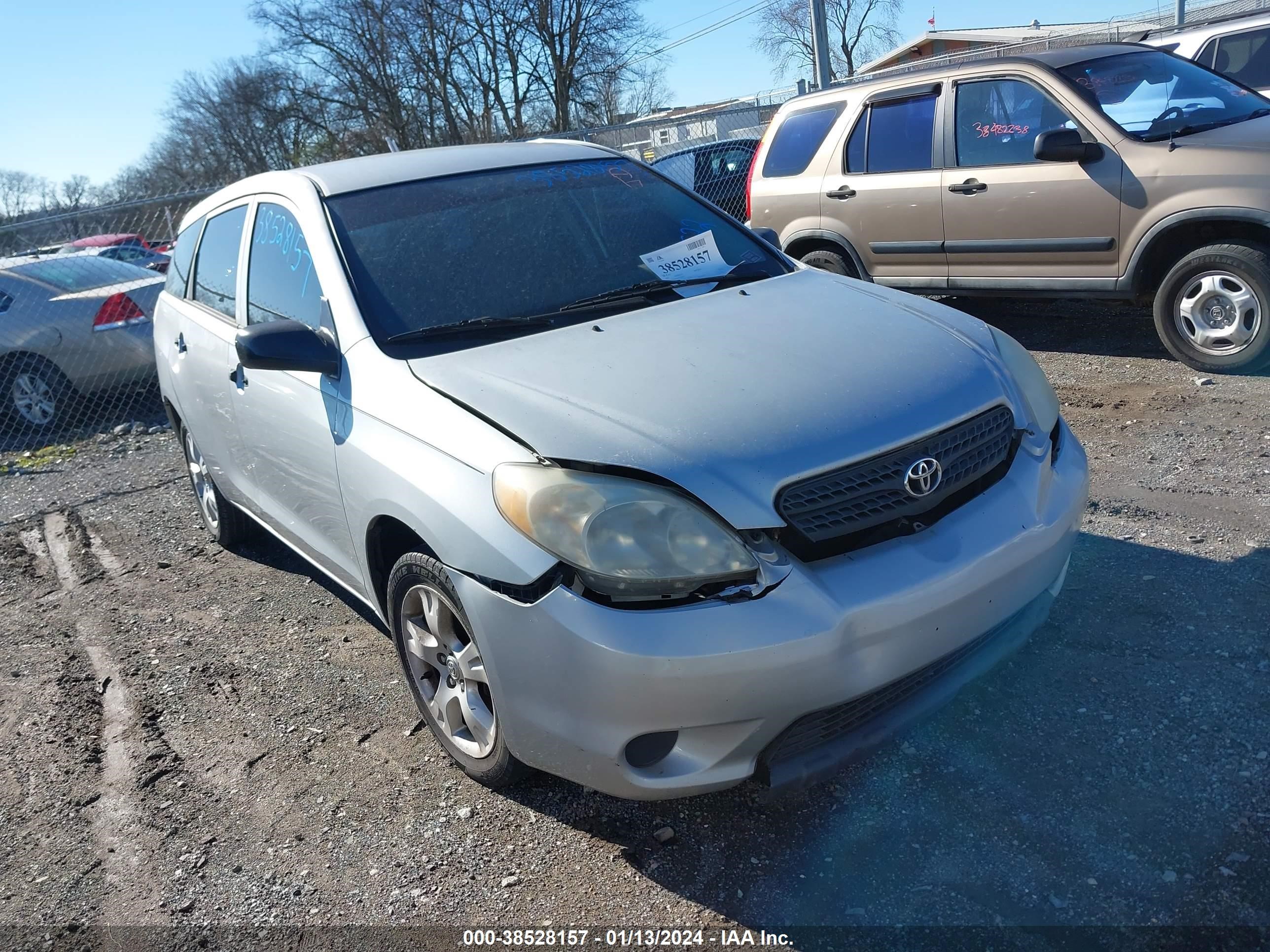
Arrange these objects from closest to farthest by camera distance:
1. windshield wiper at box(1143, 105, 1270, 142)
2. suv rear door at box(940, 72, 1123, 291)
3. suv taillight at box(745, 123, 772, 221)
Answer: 1. windshield wiper at box(1143, 105, 1270, 142)
2. suv rear door at box(940, 72, 1123, 291)
3. suv taillight at box(745, 123, 772, 221)

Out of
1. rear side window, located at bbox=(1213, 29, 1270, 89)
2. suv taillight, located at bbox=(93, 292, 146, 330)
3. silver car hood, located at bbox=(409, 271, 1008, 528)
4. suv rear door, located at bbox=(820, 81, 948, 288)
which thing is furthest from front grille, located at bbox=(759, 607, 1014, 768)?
suv taillight, located at bbox=(93, 292, 146, 330)

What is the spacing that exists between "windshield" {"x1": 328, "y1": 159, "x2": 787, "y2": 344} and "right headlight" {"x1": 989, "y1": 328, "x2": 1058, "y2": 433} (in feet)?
3.17

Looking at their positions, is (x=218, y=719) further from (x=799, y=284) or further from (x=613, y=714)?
(x=799, y=284)

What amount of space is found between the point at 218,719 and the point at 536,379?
1934mm

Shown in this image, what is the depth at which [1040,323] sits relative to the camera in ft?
24.7

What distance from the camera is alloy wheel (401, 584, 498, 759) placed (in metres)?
2.84

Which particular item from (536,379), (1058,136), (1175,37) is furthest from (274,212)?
(1175,37)

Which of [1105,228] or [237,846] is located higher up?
[1105,228]

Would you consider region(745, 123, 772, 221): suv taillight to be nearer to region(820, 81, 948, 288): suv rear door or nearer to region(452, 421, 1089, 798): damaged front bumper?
region(820, 81, 948, 288): suv rear door

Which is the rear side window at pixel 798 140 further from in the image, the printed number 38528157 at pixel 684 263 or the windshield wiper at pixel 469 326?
the windshield wiper at pixel 469 326

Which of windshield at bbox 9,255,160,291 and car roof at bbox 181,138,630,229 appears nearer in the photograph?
car roof at bbox 181,138,630,229

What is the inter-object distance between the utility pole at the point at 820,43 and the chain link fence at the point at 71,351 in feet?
27.5

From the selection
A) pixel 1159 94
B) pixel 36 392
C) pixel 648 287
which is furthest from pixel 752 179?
pixel 36 392

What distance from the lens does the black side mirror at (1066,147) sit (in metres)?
5.86
